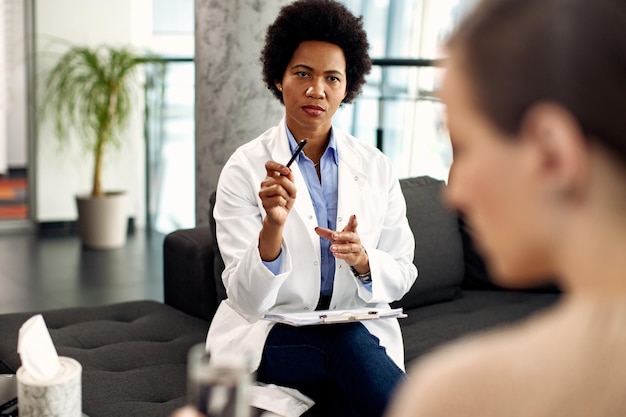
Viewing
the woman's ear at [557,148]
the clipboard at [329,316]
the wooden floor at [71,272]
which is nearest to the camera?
the woman's ear at [557,148]

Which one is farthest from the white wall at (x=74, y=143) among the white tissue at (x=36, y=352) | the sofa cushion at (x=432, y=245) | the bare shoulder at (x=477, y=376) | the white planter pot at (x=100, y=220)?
the bare shoulder at (x=477, y=376)

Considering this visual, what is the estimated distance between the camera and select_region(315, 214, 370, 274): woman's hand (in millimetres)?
2297

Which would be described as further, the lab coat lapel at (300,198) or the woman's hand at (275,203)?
the lab coat lapel at (300,198)

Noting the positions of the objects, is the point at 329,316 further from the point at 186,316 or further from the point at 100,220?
the point at 100,220

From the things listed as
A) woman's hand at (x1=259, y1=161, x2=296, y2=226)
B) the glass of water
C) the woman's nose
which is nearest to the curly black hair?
the woman's nose

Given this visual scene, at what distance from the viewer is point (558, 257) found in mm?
634

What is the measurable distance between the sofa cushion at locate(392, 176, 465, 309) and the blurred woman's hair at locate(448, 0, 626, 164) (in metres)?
2.59

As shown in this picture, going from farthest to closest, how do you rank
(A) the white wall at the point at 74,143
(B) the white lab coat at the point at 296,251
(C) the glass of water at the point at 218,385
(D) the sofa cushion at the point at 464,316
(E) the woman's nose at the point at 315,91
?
(A) the white wall at the point at 74,143 → (D) the sofa cushion at the point at 464,316 → (E) the woman's nose at the point at 315,91 → (B) the white lab coat at the point at 296,251 → (C) the glass of water at the point at 218,385

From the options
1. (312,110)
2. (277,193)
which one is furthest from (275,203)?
(312,110)

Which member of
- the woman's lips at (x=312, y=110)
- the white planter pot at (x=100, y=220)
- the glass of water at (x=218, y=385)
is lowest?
the white planter pot at (x=100, y=220)

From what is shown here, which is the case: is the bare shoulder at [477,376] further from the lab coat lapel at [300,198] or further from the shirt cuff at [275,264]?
the lab coat lapel at [300,198]

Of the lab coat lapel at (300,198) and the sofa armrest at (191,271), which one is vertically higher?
the lab coat lapel at (300,198)

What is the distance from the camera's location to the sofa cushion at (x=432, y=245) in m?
3.27

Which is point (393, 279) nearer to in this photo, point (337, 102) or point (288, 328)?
point (288, 328)
